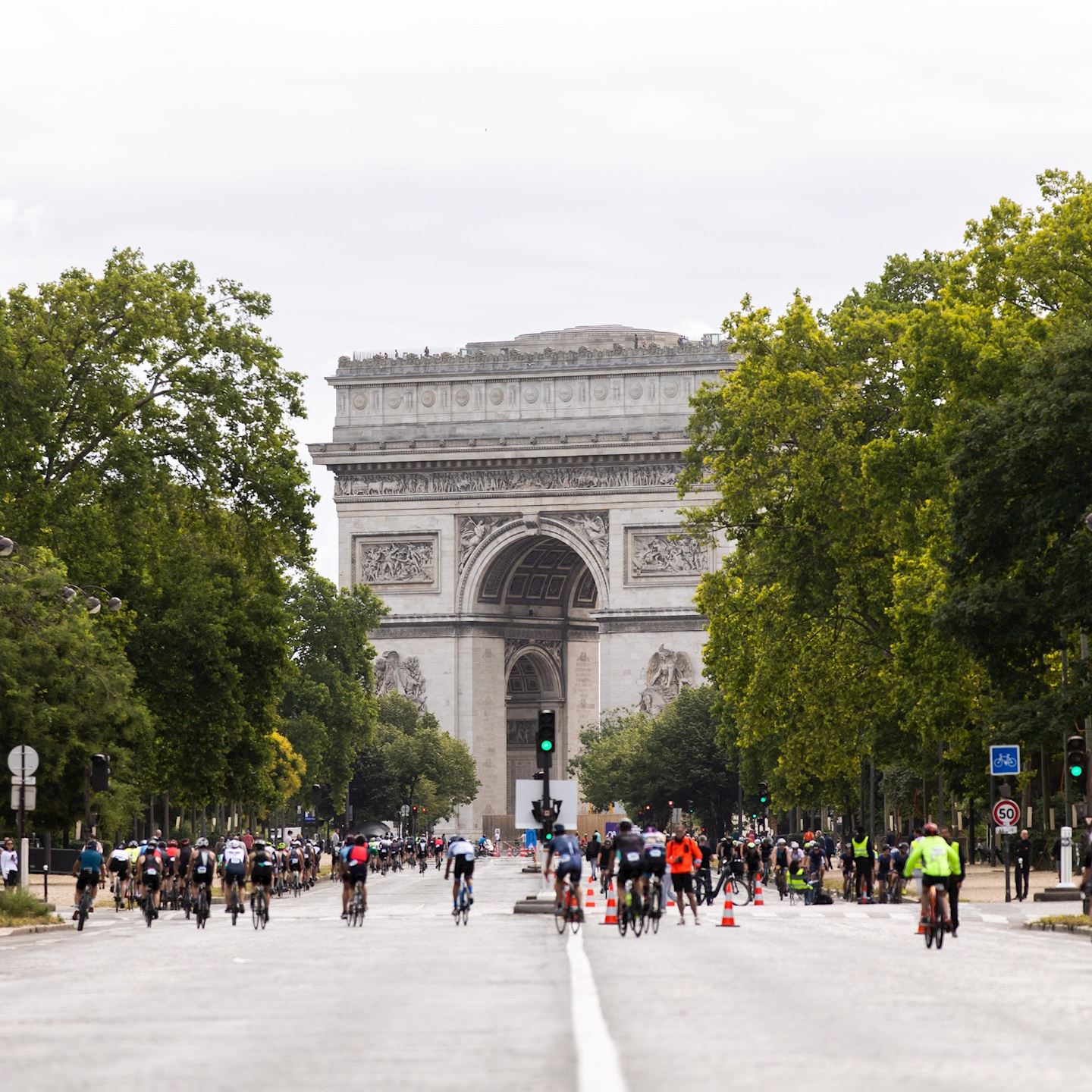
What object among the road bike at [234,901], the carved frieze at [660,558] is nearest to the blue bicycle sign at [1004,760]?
the road bike at [234,901]

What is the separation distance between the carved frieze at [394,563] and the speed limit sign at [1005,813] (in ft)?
272

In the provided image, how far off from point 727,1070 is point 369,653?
101757 millimetres

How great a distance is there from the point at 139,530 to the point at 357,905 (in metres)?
18.2

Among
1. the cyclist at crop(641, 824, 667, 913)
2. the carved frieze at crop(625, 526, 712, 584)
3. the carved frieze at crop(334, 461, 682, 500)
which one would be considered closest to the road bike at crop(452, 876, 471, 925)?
the cyclist at crop(641, 824, 667, 913)

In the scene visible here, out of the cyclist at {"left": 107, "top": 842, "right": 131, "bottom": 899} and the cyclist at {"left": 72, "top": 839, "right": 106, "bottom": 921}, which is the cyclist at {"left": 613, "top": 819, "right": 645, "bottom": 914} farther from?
the cyclist at {"left": 107, "top": 842, "right": 131, "bottom": 899}

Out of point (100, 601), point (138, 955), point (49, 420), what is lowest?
point (138, 955)

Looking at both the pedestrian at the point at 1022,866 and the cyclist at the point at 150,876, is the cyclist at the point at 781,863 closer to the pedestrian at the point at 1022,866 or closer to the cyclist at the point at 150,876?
the pedestrian at the point at 1022,866

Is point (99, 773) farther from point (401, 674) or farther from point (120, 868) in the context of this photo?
point (401, 674)

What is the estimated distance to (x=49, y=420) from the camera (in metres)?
54.3

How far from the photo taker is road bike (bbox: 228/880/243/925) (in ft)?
146

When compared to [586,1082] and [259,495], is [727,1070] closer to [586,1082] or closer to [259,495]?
[586,1082]

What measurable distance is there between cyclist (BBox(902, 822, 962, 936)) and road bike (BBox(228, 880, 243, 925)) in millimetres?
16215

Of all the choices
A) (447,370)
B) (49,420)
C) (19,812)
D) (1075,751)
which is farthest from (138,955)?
(447,370)

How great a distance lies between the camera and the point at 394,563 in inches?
5059
